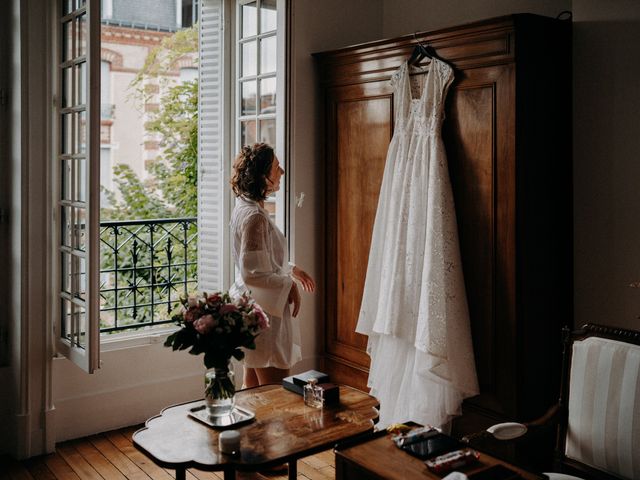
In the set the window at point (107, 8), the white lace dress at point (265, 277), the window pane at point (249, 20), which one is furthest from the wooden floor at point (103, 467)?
the window at point (107, 8)

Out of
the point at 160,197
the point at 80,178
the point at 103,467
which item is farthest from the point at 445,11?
the point at 160,197

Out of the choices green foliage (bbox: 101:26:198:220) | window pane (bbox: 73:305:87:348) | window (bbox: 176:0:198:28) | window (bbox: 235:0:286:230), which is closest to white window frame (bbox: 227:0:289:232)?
window (bbox: 235:0:286:230)

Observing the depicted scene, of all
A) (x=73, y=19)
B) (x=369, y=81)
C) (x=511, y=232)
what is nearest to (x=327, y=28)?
(x=369, y=81)

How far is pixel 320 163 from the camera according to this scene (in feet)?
13.8

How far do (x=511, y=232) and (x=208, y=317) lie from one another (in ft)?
4.76

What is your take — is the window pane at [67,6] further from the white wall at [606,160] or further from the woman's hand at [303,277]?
the white wall at [606,160]

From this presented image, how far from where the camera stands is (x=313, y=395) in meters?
2.72

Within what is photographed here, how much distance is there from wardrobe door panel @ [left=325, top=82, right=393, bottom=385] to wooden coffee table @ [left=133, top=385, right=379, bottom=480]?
120 cm

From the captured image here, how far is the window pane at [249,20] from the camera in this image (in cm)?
425

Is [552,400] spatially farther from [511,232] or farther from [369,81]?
[369,81]

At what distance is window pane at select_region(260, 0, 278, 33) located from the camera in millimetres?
4129

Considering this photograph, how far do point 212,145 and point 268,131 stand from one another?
45 centimetres

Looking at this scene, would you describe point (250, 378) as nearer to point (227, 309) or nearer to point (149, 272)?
point (227, 309)

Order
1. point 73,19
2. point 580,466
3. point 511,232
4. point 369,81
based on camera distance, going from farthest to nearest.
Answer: point 369,81
point 73,19
point 511,232
point 580,466
